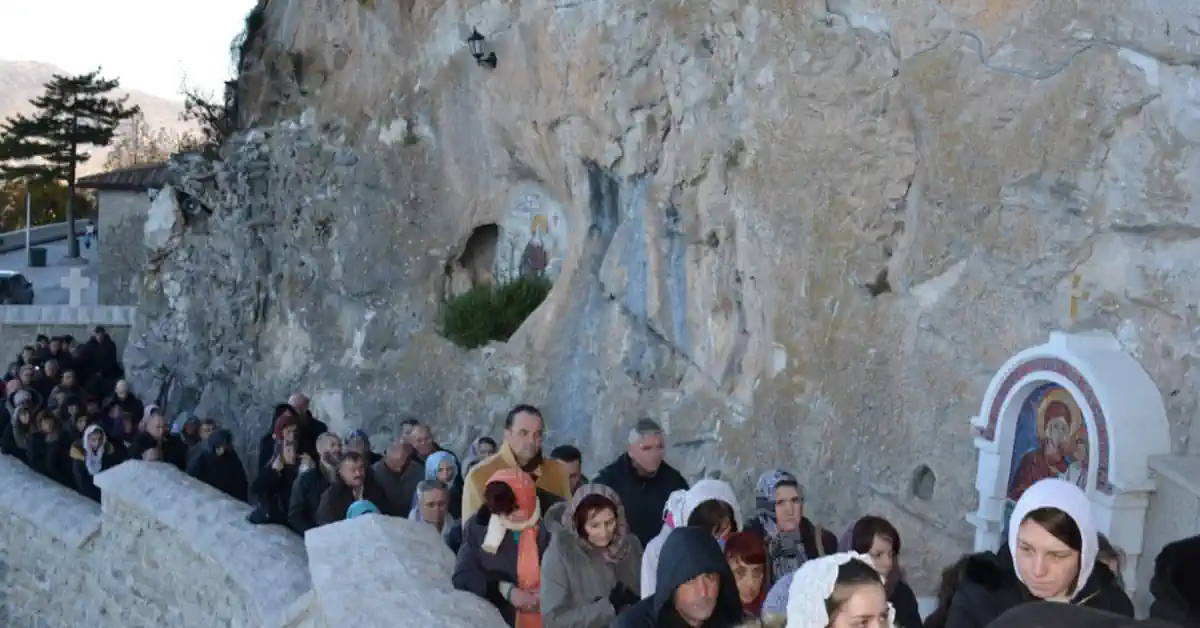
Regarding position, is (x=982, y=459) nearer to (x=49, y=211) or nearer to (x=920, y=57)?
(x=920, y=57)

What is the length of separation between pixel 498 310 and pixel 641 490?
5979 millimetres

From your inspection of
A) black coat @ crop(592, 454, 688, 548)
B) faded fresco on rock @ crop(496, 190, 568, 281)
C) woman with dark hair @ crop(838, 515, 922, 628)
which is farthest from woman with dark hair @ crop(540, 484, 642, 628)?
faded fresco on rock @ crop(496, 190, 568, 281)

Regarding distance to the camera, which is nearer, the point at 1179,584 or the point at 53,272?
the point at 1179,584

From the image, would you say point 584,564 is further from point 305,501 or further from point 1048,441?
point 305,501

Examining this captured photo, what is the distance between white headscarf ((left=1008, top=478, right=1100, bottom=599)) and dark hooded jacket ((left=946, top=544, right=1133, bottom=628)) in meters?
0.11

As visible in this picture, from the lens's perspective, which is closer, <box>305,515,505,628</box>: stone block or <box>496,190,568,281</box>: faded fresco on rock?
<box>305,515,505,628</box>: stone block

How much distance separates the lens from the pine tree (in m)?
31.8

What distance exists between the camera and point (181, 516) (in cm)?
685

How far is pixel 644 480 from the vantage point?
5320 millimetres

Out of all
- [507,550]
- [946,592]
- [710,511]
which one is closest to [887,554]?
[946,592]

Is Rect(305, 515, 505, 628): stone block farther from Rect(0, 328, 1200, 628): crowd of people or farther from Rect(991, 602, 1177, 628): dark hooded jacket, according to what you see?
Rect(991, 602, 1177, 628): dark hooded jacket

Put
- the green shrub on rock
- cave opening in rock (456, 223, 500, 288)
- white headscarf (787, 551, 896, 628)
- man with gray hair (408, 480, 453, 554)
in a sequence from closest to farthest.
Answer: white headscarf (787, 551, 896, 628) → man with gray hair (408, 480, 453, 554) → the green shrub on rock → cave opening in rock (456, 223, 500, 288)

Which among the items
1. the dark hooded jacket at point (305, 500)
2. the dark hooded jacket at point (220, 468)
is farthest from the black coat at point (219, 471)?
the dark hooded jacket at point (305, 500)

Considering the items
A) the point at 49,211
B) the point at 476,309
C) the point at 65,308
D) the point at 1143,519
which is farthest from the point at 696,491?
the point at 49,211
